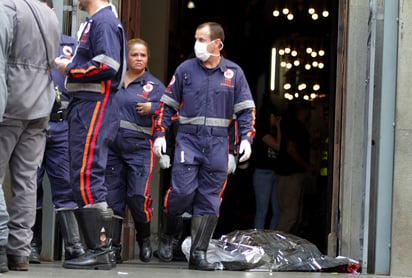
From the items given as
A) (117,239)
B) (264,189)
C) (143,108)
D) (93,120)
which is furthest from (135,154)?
(264,189)

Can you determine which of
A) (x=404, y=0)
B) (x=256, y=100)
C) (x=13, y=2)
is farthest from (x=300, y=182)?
(x=13, y=2)

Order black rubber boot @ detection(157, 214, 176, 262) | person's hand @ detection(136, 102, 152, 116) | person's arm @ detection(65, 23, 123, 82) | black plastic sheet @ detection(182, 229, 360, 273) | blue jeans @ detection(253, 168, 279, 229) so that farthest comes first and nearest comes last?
blue jeans @ detection(253, 168, 279, 229)
black rubber boot @ detection(157, 214, 176, 262)
person's hand @ detection(136, 102, 152, 116)
black plastic sheet @ detection(182, 229, 360, 273)
person's arm @ detection(65, 23, 123, 82)

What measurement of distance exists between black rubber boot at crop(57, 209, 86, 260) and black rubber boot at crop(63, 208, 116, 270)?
710 millimetres

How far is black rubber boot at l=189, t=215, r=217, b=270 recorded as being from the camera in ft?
25.6

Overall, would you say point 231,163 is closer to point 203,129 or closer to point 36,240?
point 203,129

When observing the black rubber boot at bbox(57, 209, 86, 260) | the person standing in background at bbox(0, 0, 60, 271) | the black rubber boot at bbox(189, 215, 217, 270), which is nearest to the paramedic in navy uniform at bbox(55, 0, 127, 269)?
the person standing in background at bbox(0, 0, 60, 271)

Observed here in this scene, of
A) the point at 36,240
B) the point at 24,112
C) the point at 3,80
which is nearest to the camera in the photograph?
the point at 3,80

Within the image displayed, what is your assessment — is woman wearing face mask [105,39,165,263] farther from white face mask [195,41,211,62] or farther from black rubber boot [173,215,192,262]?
white face mask [195,41,211,62]

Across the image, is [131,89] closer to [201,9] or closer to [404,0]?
[404,0]

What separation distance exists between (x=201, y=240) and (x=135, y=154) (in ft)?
4.53

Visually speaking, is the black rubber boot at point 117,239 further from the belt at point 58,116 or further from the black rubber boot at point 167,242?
the belt at point 58,116

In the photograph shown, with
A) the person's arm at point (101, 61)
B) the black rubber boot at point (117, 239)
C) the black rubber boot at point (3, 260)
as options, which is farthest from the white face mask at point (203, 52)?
the black rubber boot at point (3, 260)

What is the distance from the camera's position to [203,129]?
25.8 ft

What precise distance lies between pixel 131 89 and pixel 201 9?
6.33m
